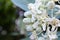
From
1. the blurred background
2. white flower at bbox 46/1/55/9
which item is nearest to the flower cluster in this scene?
white flower at bbox 46/1/55/9

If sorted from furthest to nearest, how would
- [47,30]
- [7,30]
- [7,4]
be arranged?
[7,30] → [7,4] → [47,30]

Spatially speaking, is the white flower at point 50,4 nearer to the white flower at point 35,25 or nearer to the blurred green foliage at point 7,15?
the white flower at point 35,25

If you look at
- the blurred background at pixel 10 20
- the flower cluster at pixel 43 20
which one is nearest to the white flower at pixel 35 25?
the flower cluster at pixel 43 20

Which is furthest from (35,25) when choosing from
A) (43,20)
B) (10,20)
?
(10,20)

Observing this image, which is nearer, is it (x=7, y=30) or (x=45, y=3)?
(x=45, y=3)

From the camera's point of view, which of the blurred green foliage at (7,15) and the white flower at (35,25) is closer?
the white flower at (35,25)

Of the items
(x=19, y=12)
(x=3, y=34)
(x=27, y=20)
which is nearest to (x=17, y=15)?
(x=19, y=12)

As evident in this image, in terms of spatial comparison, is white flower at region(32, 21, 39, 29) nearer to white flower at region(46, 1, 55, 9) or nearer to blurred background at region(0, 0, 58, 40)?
white flower at region(46, 1, 55, 9)

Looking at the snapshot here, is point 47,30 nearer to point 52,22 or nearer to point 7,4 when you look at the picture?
point 52,22
